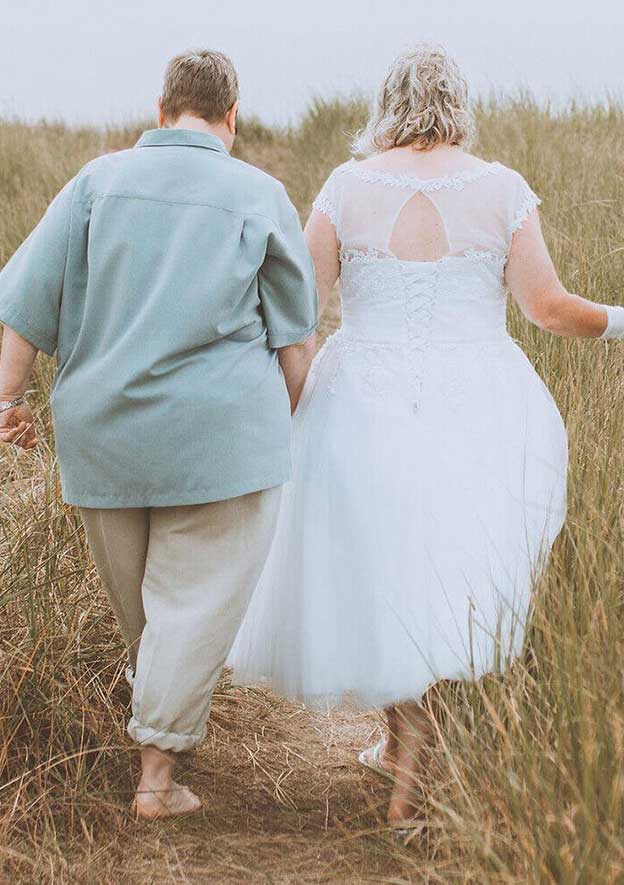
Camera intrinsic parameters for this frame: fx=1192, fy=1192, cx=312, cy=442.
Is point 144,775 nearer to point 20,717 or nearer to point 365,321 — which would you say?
point 20,717

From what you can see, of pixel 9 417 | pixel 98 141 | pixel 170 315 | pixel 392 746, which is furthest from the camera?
pixel 98 141

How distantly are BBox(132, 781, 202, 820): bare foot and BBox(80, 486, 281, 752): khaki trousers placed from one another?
12cm

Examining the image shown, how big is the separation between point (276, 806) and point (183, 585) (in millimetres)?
756

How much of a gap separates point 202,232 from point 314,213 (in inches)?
20.9

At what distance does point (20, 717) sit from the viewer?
3.16 m

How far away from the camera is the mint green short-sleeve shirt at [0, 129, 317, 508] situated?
2781 millimetres

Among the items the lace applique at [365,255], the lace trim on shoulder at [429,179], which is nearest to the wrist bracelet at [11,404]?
the lace applique at [365,255]

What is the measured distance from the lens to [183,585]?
3016 mm

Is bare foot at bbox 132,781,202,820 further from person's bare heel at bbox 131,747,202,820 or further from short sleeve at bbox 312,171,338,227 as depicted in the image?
short sleeve at bbox 312,171,338,227

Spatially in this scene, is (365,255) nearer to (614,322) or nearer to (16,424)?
(614,322)

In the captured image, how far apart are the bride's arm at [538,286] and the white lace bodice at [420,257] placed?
34 mm

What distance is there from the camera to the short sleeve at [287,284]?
288 cm

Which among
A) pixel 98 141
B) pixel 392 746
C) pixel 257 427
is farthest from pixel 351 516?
pixel 98 141

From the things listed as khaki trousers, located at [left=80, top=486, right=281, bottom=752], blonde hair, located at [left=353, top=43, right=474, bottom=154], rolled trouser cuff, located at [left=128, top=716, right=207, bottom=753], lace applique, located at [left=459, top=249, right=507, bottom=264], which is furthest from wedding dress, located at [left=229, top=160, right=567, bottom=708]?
rolled trouser cuff, located at [left=128, top=716, right=207, bottom=753]
